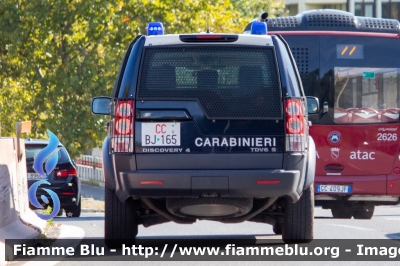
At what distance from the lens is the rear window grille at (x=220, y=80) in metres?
9.63

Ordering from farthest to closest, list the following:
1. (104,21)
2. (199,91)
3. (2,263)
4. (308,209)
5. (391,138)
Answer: (104,21) < (391,138) < (308,209) < (199,91) < (2,263)

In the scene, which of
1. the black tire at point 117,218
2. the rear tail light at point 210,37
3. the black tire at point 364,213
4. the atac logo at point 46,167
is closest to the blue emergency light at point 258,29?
the rear tail light at point 210,37

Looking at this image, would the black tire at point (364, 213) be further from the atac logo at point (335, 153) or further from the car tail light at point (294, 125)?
the car tail light at point (294, 125)

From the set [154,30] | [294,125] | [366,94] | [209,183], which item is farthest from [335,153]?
[209,183]

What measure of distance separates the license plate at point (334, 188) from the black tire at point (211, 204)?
20.7ft

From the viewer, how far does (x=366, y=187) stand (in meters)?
16.3

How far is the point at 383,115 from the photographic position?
1642cm

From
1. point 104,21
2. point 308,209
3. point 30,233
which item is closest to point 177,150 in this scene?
point 308,209

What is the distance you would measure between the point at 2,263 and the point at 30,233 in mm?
2120

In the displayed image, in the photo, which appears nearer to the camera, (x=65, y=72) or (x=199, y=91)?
(x=199, y=91)

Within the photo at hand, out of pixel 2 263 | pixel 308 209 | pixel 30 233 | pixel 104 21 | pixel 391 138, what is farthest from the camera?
pixel 104 21

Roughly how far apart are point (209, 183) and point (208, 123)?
56 cm

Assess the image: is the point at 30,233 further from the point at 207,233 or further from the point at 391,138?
the point at 391,138

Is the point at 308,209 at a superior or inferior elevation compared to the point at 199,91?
inferior
